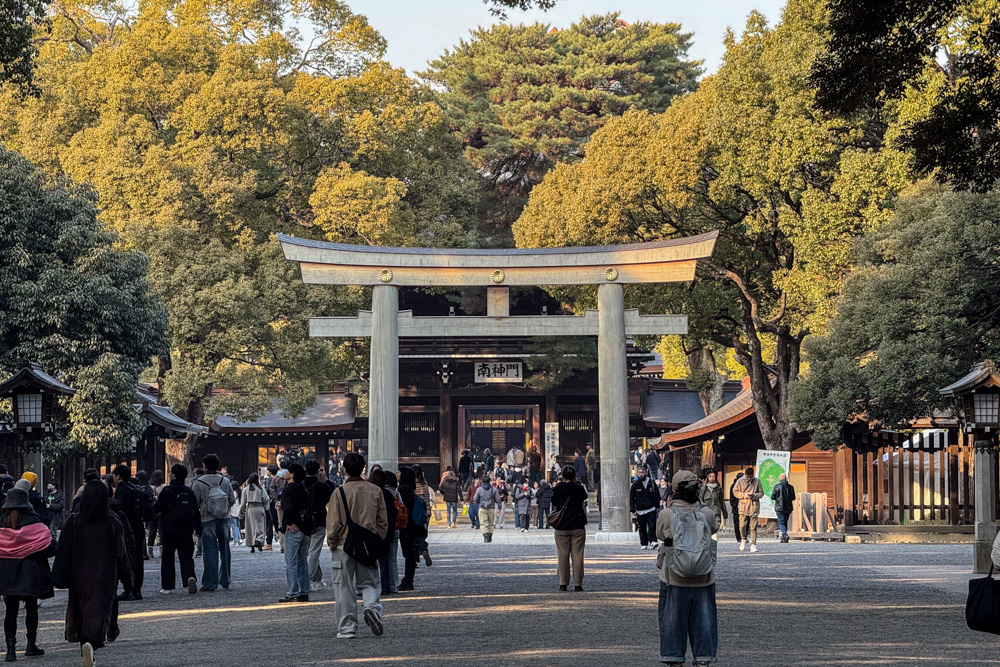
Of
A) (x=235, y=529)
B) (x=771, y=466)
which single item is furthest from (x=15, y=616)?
(x=771, y=466)

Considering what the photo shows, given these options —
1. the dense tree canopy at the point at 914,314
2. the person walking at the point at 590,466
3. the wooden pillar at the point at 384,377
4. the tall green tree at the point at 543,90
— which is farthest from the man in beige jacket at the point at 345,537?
the tall green tree at the point at 543,90

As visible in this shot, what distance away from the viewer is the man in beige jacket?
1198 centimetres

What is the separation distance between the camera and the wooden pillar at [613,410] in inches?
1128

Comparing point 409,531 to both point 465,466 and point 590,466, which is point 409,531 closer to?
point 465,466

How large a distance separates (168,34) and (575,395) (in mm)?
17453

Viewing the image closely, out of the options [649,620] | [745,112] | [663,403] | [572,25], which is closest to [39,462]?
[649,620]

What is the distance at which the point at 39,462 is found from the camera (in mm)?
18672

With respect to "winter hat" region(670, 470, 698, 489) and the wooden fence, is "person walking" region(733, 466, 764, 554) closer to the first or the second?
the wooden fence

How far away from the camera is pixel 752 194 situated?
31.0m

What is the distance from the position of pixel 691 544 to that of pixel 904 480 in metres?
19.2

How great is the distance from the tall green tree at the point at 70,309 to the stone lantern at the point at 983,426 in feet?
53.8

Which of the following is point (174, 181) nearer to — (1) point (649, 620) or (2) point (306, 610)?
(2) point (306, 610)

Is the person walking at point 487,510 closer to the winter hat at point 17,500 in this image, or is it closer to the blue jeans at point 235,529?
the blue jeans at point 235,529

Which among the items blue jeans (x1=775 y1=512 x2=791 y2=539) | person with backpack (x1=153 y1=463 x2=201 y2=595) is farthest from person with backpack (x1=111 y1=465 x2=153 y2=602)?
blue jeans (x1=775 y1=512 x2=791 y2=539)
